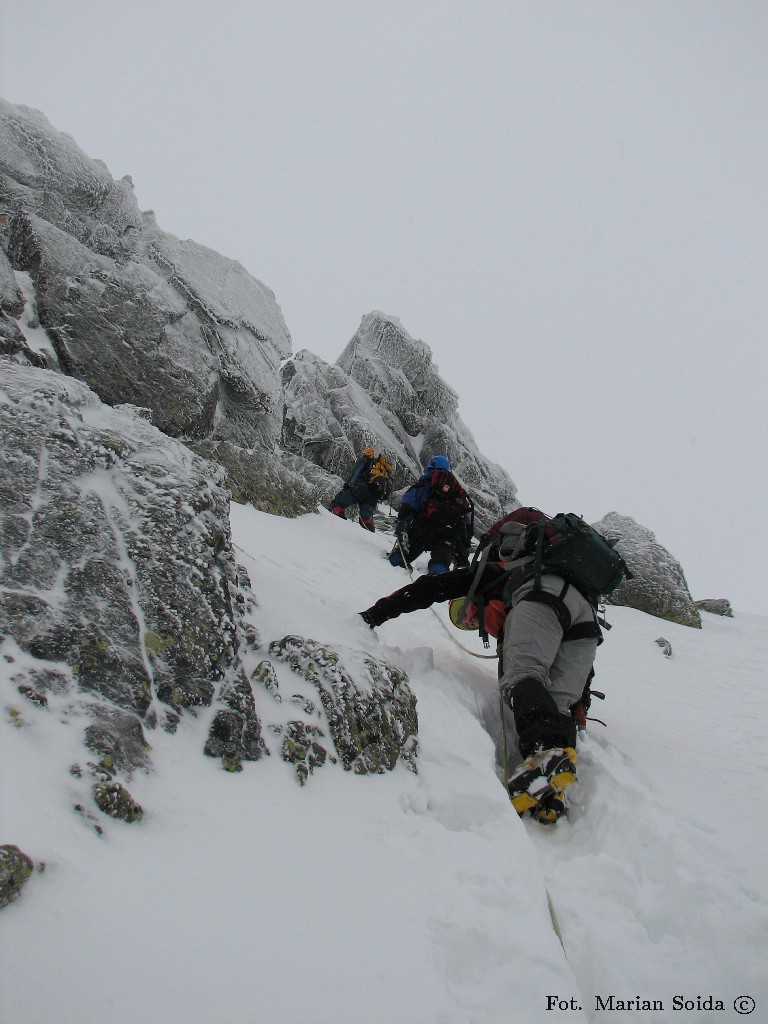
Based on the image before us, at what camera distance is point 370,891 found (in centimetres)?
253

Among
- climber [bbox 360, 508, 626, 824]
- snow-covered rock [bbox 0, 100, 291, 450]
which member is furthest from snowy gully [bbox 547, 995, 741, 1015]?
snow-covered rock [bbox 0, 100, 291, 450]

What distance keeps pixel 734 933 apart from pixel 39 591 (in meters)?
3.65

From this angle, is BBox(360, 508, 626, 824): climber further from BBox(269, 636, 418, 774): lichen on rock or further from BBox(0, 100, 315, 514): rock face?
BBox(0, 100, 315, 514): rock face

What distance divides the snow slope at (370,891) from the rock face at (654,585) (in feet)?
38.9

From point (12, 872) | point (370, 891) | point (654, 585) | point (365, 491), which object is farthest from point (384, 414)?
point (12, 872)

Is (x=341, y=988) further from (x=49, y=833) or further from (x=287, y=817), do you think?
(x=49, y=833)

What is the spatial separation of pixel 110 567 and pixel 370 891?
204cm

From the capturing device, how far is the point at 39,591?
284 cm

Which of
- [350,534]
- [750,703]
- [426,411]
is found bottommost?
[350,534]

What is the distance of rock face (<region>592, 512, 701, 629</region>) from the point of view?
1549 centimetres

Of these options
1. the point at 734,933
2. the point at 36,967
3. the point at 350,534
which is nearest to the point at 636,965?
the point at 734,933

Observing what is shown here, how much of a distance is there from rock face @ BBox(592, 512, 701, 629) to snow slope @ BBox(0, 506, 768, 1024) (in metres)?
11.9

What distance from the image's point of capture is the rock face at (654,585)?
50.8 ft

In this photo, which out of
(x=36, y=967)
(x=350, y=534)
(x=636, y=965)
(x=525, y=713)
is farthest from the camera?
(x=350, y=534)
